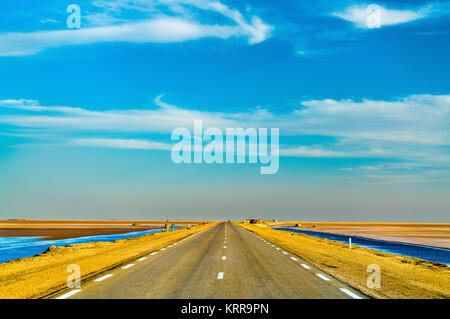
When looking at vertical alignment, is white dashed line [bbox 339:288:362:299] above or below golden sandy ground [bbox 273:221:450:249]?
above

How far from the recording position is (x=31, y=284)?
32.7 ft

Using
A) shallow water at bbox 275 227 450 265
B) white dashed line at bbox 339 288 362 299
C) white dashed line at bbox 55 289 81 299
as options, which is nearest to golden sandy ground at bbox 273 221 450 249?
shallow water at bbox 275 227 450 265

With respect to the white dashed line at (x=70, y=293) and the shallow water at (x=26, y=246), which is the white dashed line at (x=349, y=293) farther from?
the shallow water at (x=26, y=246)

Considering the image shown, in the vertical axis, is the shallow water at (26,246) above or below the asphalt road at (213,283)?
below

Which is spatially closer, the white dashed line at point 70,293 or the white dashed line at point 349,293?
the white dashed line at point 70,293

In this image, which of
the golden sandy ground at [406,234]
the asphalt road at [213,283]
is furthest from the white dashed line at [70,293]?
the golden sandy ground at [406,234]

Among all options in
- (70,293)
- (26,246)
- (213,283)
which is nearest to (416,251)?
(213,283)

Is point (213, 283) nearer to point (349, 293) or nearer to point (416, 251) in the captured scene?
point (349, 293)

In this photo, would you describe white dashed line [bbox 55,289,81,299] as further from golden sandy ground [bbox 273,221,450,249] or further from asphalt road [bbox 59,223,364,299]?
golden sandy ground [bbox 273,221,450,249]

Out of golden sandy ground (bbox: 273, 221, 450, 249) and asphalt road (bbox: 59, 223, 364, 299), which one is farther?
golden sandy ground (bbox: 273, 221, 450, 249)

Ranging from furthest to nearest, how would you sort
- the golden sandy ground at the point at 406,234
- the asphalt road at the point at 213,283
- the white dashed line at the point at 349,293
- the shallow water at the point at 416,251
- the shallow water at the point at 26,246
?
the golden sandy ground at the point at 406,234, the shallow water at the point at 416,251, the shallow water at the point at 26,246, the asphalt road at the point at 213,283, the white dashed line at the point at 349,293
